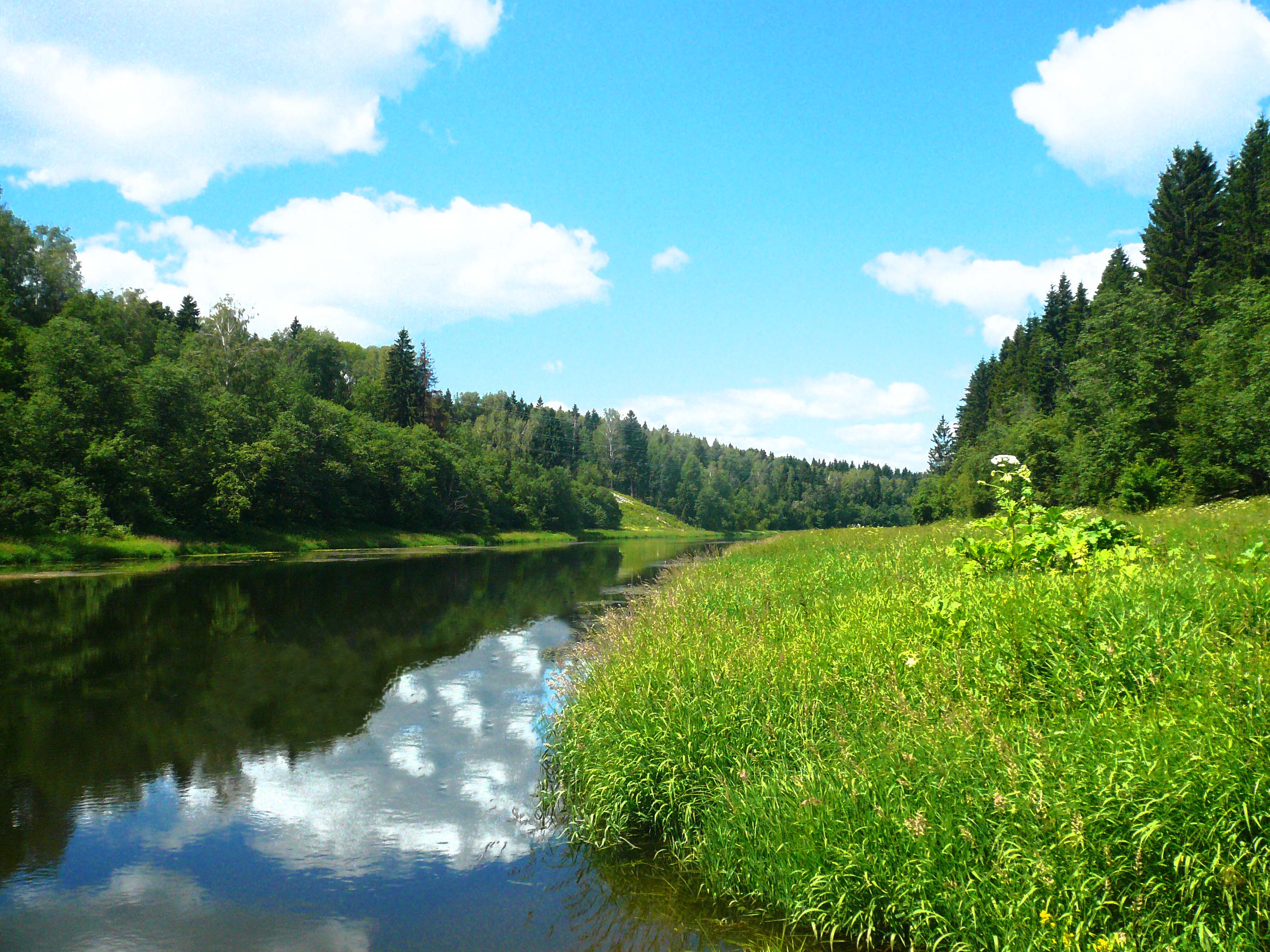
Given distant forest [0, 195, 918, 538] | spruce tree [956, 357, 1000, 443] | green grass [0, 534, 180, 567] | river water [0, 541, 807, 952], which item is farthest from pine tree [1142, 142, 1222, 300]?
green grass [0, 534, 180, 567]

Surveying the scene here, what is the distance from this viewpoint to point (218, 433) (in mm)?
54969

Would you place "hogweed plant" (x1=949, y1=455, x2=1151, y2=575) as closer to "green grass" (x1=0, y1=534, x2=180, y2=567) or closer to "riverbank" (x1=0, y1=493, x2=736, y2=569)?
"riverbank" (x1=0, y1=493, x2=736, y2=569)

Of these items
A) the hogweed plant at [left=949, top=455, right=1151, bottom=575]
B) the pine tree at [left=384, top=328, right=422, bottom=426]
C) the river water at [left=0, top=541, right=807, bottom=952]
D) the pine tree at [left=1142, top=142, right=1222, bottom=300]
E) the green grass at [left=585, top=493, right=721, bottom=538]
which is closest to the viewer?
the river water at [left=0, top=541, right=807, bottom=952]

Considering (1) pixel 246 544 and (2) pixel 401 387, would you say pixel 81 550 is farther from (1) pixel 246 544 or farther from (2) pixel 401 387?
(2) pixel 401 387

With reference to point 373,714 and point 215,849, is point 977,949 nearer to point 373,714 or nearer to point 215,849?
point 215,849

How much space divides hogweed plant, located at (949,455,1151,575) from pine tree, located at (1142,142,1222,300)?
2439 inches

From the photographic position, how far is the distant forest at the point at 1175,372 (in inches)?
1542

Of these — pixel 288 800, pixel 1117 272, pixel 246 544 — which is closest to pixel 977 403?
pixel 1117 272

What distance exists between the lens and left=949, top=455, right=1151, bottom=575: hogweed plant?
10.4 m

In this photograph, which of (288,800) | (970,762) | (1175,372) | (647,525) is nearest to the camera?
(970,762)

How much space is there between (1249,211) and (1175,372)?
16.8 meters

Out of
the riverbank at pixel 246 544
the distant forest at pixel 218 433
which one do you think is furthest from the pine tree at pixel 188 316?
the riverbank at pixel 246 544

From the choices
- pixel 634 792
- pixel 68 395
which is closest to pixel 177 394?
pixel 68 395

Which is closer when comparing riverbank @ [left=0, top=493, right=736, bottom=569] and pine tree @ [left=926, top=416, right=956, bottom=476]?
riverbank @ [left=0, top=493, right=736, bottom=569]
